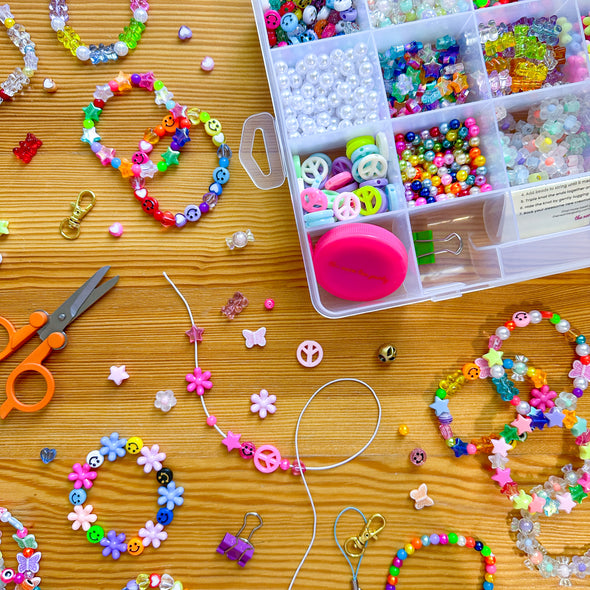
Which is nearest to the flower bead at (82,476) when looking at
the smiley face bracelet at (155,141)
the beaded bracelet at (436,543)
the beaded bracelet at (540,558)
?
the smiley face bracelet at (155,141)

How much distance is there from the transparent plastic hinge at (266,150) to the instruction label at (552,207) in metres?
0.48

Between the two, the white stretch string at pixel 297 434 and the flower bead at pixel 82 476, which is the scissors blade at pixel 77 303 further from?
the flower bead at pixel 82 476

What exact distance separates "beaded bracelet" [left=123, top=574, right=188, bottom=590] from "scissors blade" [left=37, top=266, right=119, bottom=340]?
1.82 ft

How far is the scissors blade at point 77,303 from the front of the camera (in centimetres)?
109

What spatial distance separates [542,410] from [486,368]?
0.15 m

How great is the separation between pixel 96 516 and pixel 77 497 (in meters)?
0.06

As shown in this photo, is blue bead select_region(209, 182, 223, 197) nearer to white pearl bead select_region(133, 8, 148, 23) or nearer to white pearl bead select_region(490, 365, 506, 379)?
white pearl bead select_region(133, 8, 148, 23)

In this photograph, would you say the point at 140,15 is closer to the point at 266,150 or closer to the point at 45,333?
the point at 266,150

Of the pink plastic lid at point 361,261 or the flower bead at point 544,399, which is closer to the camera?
the pink plastic lid at point 361,261

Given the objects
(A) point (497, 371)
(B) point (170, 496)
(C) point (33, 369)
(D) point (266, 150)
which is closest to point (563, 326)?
(A) point (497, 371)

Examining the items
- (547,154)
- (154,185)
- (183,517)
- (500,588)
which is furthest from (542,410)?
(154,185)

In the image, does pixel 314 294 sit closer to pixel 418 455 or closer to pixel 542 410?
pixel 418 455

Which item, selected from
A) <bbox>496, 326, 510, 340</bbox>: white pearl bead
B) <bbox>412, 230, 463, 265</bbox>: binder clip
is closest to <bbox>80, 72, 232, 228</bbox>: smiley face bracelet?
<bbox>412, 230, 463, 265</bbox>: binder clip

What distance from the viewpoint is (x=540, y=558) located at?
43.9 inches
